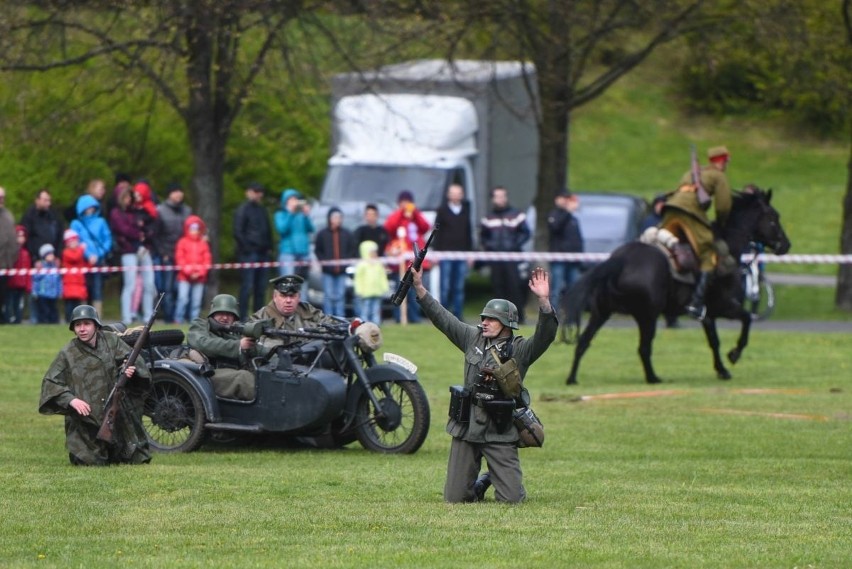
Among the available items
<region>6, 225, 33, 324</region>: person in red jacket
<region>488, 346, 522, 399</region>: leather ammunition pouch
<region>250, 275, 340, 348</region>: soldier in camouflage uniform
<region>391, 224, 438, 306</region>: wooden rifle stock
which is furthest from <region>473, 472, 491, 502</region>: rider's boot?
<region>6, 225, 33, 324</region>: person in red jacket

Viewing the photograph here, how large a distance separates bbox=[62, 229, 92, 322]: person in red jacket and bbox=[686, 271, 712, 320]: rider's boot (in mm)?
8465

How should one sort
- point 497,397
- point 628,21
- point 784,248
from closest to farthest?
point 497,397 < point 784,248 < point 628,21

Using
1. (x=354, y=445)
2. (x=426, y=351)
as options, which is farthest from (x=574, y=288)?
(x=354, y=445)

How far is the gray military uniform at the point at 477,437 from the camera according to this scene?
11.4 meters

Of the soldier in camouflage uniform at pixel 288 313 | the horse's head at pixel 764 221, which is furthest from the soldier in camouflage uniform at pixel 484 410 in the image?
the horse's head at pixel 764 221

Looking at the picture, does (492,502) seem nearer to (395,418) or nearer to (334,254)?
(395,418)

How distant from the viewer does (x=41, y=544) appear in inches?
384

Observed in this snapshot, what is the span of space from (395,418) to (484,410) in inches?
127

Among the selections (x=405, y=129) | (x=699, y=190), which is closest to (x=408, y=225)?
(x=405, y=129)

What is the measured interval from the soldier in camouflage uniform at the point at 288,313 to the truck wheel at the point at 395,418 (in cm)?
79

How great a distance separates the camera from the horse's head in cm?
2250

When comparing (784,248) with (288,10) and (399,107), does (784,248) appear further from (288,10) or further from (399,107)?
(399,107)

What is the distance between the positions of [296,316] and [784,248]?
32.5 ft

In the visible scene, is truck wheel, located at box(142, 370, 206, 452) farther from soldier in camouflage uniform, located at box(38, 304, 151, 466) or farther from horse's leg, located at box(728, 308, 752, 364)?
horse's leg, located at box(728, 308, 752, 364)
